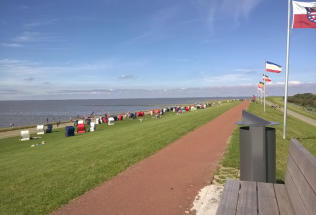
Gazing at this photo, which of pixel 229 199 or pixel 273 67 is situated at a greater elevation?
pixel 273 67

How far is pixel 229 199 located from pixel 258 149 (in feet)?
3.87

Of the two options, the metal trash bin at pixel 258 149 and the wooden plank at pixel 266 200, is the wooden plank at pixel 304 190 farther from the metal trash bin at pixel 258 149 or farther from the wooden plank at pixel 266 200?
the metal trash bin at pixel 258 149

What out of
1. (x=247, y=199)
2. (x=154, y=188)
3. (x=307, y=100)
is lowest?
(x=154, y=188)

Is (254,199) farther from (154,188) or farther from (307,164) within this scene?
(154,188)

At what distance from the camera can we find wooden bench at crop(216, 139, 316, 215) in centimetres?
191

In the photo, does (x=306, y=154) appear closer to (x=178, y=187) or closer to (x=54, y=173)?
(x=178, y=187)

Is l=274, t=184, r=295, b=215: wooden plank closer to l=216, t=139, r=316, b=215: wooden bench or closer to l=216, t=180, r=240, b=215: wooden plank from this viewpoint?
l=216, t=139, r=316, b=215: wooden bench

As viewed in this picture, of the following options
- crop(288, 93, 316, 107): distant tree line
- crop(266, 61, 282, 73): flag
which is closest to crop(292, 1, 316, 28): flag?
crop(266, 61, 282, 73): flag

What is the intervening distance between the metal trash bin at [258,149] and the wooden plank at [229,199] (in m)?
0.52

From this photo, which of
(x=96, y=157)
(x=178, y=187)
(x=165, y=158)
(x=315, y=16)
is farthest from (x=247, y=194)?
(x=315, y=16)

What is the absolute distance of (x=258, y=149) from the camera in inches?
144

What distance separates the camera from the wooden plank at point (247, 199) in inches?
102

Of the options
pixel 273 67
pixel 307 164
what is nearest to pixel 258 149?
pixel 307 164

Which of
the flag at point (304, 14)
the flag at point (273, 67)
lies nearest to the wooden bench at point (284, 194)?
the flag at point (304, 14)
